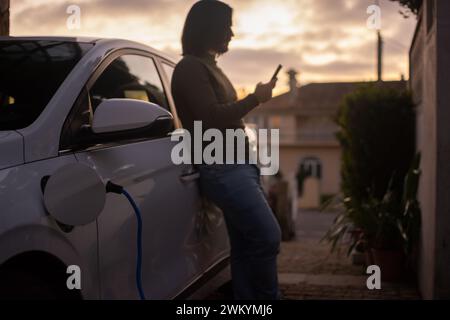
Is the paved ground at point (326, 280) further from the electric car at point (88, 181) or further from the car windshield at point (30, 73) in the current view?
the car windshield at point (30, 73)

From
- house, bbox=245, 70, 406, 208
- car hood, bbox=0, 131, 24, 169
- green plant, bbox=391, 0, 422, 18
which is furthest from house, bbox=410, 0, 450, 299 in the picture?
house, bbox=245, 70, 406, 208

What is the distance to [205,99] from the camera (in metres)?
3.04

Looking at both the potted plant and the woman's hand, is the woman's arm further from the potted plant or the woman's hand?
the potted plant

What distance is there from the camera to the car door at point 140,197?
2395mm

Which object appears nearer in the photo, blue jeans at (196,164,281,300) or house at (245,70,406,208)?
blue jeans at (196,164,281,300)

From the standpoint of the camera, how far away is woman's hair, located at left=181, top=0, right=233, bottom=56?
3258 mm

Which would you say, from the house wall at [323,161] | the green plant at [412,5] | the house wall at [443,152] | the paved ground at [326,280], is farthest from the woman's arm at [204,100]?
the house wall at [323,161]

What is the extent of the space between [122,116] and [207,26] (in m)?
1.07

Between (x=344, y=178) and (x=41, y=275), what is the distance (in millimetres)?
5048

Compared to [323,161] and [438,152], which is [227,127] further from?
[323,161]

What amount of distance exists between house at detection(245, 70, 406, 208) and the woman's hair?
41186 millimetres

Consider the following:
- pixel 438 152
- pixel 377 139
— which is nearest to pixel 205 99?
pixel 438 152

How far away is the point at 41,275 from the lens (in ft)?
6.70
